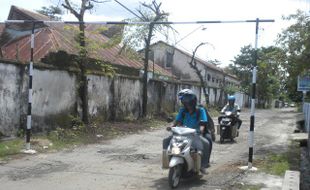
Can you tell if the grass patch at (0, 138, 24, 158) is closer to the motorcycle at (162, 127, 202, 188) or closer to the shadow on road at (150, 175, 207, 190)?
the shadow on road at (150, 175, 207, 190)

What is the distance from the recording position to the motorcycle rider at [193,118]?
27.9 ft

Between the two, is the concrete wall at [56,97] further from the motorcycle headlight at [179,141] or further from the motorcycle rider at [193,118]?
the motorcycle headlight at [179,141]

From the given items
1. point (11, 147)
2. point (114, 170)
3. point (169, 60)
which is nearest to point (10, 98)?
point (11, 147)

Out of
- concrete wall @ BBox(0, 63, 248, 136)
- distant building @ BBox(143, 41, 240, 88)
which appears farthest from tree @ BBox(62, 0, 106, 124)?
distant building @ BBox(143, 41, 240, 88)

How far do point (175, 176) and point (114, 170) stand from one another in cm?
201

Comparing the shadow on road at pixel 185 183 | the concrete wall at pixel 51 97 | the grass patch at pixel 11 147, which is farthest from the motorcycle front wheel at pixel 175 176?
the concrete wall at pixel 51 97

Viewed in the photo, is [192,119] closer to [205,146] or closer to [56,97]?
[205,146]

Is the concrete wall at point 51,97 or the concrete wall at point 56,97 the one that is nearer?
the concrete wall at point 56,97

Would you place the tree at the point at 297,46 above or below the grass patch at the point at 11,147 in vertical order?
above

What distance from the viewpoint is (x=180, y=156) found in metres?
7.70

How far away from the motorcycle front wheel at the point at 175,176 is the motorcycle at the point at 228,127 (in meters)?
7.00

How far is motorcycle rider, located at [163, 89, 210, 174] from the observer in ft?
27.9

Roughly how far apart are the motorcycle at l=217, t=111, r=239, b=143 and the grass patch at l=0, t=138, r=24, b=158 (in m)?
6.46

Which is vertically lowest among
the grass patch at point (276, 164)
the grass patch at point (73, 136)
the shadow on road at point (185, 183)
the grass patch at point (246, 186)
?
the shadow on road at point (185, 183)
